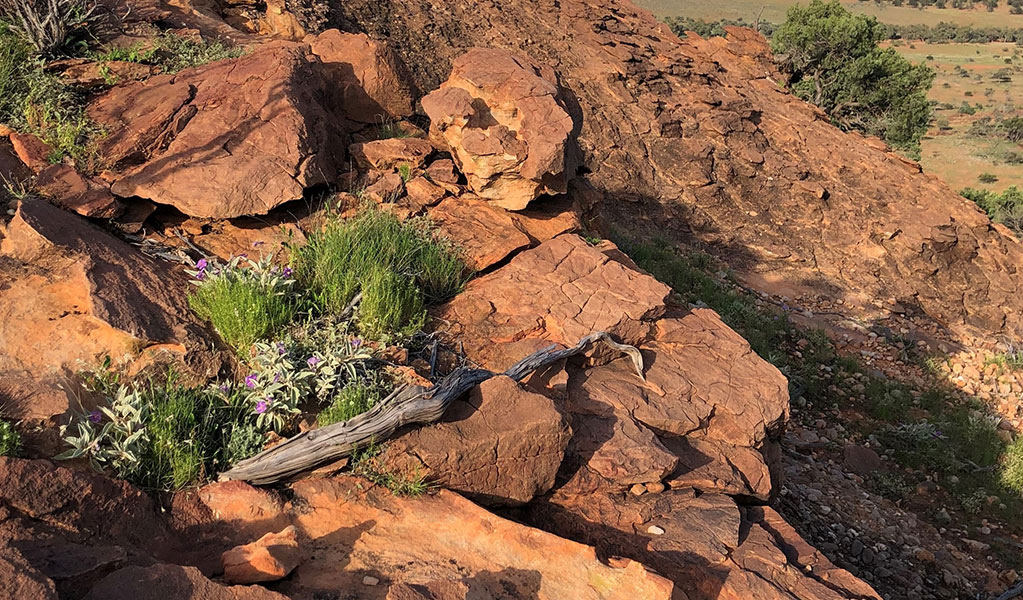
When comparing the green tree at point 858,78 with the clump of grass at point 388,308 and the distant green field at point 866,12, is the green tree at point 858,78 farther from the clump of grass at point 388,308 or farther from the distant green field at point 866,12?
the distant green field at point 866,12

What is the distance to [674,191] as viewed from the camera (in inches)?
529

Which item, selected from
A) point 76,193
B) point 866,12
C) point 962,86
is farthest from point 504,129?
point 866,12

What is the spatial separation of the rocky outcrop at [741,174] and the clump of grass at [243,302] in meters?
8.44

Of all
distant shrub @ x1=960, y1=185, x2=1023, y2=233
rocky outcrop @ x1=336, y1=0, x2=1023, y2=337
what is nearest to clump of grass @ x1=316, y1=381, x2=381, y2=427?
rocky outcrop @ x1=336, y1=0, x2=1023, y2=337

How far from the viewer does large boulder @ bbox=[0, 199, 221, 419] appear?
329cm

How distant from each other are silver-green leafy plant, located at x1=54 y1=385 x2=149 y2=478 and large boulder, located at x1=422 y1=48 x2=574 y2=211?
10.1 ft

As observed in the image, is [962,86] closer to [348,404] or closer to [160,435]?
[348,404]

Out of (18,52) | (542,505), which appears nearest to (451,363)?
(542,505)

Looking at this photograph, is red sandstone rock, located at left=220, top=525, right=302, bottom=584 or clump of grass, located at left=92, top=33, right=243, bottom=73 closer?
red sandstone rock, located at left=220, top=525, right=302, bottom=584

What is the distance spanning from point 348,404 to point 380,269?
3.90 ft

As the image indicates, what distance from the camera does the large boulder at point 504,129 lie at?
17.3ft

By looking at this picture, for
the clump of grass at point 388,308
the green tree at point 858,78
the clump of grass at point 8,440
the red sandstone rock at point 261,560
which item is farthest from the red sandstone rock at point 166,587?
the green tree at point 858,78

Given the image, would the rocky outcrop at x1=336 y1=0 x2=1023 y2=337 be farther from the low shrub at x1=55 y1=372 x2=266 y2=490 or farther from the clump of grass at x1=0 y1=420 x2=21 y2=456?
the clump of grass at x1=0 y1=420 x2=21 y2=456

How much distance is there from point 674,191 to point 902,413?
6.34 metres
